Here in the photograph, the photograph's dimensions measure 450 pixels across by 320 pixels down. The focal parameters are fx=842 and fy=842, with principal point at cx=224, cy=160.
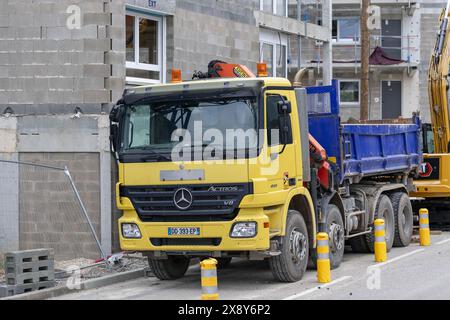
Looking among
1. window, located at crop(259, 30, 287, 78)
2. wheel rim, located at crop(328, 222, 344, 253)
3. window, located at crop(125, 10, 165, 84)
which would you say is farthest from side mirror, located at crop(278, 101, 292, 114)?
window, located at crop(259, 30, 287, 78)

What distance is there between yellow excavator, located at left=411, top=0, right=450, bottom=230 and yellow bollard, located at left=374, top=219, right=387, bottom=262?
5.40 m

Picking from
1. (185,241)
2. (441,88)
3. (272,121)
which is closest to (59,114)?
(185,241)

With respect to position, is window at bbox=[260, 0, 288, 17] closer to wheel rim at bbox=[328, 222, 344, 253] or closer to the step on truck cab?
wheel rim at bbox=[328, 222, 344, 253]

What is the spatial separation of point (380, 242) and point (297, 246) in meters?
2.51

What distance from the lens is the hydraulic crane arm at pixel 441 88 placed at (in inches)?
824

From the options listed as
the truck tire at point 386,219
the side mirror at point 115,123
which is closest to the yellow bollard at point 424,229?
the truck tire at point 386,219

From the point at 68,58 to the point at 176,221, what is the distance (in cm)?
497

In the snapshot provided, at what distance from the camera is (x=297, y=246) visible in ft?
41.4

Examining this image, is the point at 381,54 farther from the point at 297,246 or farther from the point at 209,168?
the point at 209,168

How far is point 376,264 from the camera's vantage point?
14.6 meters

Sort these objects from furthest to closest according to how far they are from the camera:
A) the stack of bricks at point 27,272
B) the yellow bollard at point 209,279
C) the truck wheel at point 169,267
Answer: the truck wheel at point 169,267 < the stack of bricks at point 27,272 < the yellow bollard at point 209,279

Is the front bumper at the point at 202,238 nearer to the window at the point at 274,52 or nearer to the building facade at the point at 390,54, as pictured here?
the window at the point at 274,52

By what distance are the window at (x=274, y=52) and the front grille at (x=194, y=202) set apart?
10.1 m

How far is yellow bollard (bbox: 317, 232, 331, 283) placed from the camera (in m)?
12.4
